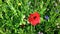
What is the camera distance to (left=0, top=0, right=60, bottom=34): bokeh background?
2.05 m

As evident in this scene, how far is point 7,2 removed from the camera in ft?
6.88

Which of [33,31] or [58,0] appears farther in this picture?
[58,0]

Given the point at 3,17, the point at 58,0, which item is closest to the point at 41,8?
the point at 58,0

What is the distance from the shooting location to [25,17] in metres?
2.14

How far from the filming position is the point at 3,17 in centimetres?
214

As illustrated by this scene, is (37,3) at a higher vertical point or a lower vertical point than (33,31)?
higher

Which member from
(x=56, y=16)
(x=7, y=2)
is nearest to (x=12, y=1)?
(x=7, y=2)

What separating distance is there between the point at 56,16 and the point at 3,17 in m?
0.59

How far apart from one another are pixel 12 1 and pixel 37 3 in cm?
29

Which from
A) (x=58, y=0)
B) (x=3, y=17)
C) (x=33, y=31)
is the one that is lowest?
(x=33, y=31)

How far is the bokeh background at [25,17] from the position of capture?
80.8 inches

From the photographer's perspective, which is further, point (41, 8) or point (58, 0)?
point (58, 0)

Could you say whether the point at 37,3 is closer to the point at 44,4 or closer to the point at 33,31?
the point at 44,4

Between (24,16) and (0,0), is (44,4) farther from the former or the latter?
(0,0)
